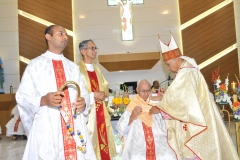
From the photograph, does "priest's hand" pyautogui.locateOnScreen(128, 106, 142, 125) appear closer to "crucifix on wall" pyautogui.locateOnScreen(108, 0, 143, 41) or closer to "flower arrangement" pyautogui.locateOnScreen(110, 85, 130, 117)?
"flower arrangement" pyautogui.locateOnScreen(110, 85, 130, 117)

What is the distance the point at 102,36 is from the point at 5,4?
366 cm

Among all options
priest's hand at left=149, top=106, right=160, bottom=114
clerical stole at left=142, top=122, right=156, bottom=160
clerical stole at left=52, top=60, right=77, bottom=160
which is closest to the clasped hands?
clerical stole at left=52, top=60, right=77, bottom=160

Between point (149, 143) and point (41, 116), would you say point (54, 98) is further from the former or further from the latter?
point (149, 143)

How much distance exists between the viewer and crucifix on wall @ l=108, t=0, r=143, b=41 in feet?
34.0

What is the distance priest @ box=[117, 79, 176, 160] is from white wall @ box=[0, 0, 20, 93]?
748cm

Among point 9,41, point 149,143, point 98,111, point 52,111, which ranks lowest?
point 149,143

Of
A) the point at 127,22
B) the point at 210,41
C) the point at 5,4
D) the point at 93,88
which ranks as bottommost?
the point at 93,88

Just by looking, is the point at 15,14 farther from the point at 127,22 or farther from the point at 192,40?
the point at 192,40

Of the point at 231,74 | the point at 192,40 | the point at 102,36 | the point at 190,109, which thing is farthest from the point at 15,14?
the point at 190,109

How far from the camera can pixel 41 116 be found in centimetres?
221

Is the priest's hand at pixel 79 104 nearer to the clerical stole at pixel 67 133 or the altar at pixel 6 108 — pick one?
the clerical stole at pixel 67 133

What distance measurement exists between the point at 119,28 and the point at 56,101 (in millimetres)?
8737

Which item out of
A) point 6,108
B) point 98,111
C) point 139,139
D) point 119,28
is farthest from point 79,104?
point 119,28

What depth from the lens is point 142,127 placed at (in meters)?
3.46
